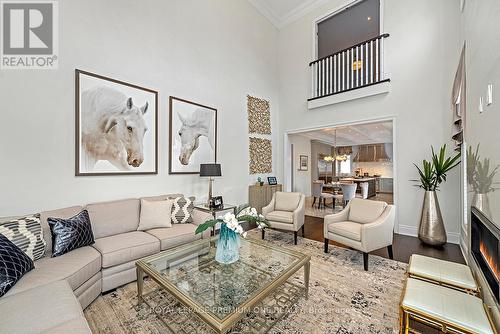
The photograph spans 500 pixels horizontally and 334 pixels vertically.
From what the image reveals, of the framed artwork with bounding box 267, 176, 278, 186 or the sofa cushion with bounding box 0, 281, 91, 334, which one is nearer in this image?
the sofa cushion with bounding box 0, 281, 91, 334

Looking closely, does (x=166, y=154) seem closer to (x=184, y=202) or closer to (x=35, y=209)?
(x=184, y=202)

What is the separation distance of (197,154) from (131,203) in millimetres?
1463

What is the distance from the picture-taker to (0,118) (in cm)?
211

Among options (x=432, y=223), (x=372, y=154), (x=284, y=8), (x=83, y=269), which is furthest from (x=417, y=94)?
(x=372, y=154)

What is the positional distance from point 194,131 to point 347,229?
2989 millimetres

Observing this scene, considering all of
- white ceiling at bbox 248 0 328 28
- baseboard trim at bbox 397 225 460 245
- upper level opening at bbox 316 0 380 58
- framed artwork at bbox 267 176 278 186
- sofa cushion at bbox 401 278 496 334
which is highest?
white ceiling at bbox 248 0 328 28

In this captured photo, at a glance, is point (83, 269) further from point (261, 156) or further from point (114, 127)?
point (261, 156)

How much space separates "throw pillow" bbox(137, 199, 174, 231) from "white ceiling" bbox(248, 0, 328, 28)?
525 cm

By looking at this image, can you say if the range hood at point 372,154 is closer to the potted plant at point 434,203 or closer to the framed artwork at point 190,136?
the potted plant at point 434,203

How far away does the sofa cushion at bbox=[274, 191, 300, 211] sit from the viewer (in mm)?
3756

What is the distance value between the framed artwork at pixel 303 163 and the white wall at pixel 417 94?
160 inches

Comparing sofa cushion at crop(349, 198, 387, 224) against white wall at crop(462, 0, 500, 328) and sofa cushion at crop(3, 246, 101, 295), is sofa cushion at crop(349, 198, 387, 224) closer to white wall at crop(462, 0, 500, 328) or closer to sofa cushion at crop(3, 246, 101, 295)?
white wall at crop(462, 0, 500, 328)

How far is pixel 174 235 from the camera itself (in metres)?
2.55

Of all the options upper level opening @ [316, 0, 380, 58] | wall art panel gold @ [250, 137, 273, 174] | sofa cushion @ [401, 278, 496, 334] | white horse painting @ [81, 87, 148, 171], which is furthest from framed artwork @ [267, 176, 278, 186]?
sofa cushion @ [401, 278, 496, 334]
